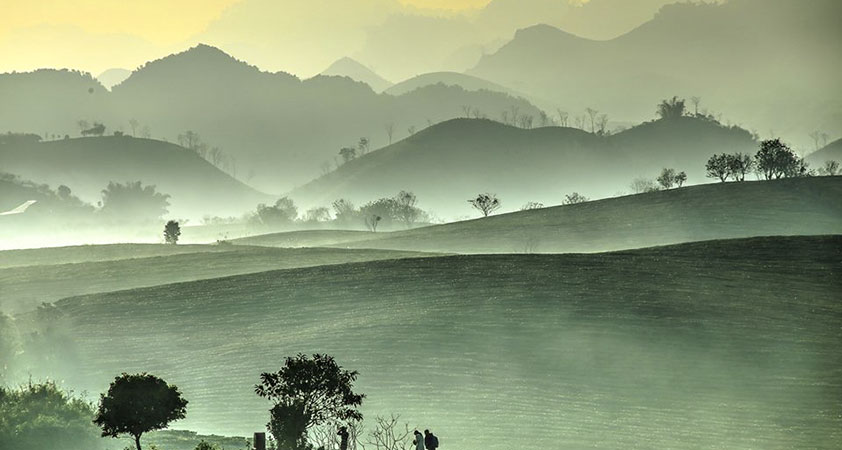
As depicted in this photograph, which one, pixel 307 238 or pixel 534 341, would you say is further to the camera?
pixel 307 238

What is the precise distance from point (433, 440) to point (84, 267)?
341 ft

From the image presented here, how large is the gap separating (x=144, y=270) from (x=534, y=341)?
210 ft

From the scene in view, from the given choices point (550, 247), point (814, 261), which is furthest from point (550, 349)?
point (550, 247)

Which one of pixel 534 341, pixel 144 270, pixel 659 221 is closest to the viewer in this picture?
pixel 534 341

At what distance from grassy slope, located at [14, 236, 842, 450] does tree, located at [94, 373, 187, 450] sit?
57.1 feet

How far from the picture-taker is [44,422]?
139 ft

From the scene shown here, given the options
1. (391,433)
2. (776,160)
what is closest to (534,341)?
(391,433)

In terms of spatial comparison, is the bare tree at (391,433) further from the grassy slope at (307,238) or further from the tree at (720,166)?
the tree at (720,166)

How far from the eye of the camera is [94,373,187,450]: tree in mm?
35969

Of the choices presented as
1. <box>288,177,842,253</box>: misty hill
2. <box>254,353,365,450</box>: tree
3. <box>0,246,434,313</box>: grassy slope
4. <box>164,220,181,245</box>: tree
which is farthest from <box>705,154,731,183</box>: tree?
<box>254,353,365,450</box>: tree

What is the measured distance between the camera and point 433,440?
3072 centimetres

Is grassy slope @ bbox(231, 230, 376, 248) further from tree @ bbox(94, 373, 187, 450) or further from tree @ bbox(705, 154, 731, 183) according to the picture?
tree @ bbox(94, 373, 187, 450)

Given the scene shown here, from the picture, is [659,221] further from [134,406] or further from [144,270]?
[134,406]

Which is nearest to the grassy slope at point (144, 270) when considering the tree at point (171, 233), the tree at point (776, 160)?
the tree at point (171, 233)
